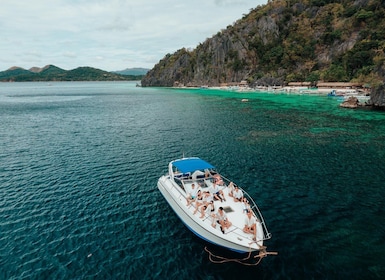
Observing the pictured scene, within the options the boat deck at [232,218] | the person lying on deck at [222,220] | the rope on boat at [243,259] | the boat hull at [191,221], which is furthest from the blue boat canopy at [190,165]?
the rope on boat at [243,259]

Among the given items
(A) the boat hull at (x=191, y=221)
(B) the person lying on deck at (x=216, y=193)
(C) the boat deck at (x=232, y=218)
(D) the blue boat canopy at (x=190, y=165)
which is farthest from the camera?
(D) the blue boat canopy at (x=190, y=165)

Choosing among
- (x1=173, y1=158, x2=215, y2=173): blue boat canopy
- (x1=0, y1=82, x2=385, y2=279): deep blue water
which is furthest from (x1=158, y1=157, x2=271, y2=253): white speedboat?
(x1=0, y1=82, x2=385, y2=279): deep blue water

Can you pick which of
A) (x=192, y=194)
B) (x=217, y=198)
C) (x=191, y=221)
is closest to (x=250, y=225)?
(x=217, y=198)

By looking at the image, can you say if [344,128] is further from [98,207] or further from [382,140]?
[98,207]

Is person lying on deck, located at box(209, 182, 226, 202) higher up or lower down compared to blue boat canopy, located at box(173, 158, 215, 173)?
lower down

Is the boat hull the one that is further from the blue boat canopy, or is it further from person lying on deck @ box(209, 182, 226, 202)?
person lying on deck @ box(209, 182, 226, 202)

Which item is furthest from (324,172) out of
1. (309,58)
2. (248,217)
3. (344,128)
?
(309,58)

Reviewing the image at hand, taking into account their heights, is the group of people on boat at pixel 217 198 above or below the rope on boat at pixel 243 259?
above

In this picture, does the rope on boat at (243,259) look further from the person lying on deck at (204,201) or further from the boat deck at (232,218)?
the person lying on deck at (204,201)
